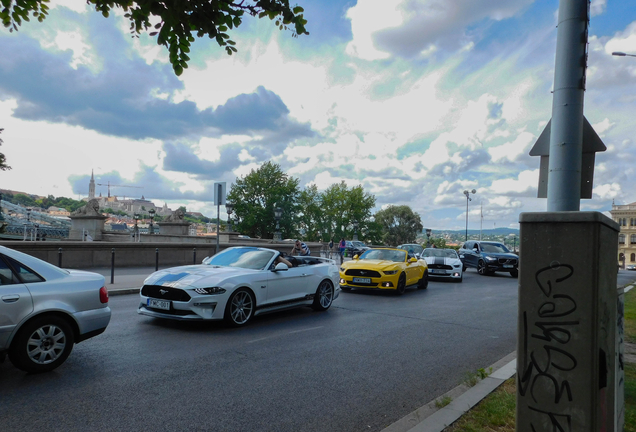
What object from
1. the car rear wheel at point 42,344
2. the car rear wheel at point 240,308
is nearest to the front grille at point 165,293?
the car rear wheel at point 240,308

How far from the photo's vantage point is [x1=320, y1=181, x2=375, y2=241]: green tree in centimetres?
9381

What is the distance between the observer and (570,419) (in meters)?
2.75

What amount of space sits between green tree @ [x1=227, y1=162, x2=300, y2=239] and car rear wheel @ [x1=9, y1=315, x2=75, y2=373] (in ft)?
216

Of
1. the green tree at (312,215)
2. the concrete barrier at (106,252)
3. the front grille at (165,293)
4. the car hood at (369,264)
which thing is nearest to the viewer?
the front grille at (165,293)

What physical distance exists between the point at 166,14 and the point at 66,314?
140 inches

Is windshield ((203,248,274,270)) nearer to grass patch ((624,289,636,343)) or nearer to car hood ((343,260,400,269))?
car hood ((343,260,400,269))

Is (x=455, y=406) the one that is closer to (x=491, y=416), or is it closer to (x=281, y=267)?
(x=491, y=416)

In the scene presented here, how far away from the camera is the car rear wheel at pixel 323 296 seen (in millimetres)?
10555

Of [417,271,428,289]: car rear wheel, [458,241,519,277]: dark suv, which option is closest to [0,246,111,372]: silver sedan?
[417,271,428,289]: car rear wheel

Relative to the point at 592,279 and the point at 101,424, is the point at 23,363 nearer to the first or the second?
the point at 101,424

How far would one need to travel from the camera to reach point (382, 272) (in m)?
14.2

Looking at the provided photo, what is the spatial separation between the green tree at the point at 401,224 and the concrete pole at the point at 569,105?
10266cm

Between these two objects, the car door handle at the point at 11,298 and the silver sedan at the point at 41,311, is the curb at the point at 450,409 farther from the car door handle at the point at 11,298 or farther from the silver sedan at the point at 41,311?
the car door handle at the point at 11,298

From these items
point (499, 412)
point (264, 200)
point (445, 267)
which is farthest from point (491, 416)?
point (264, 200)
